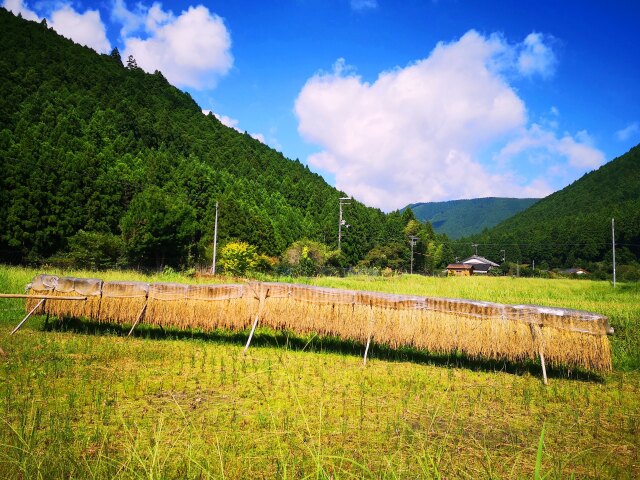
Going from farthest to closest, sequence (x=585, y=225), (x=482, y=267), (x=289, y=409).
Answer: (x=482, y=267) → (x=585, y=225) → (x=289, y=409)

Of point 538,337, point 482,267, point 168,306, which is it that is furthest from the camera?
point 482,267

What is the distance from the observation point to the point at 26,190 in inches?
1168

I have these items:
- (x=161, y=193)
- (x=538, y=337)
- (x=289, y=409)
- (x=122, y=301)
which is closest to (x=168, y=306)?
(x=122, y=301)

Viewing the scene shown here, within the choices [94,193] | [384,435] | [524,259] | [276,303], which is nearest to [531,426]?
[384,435]

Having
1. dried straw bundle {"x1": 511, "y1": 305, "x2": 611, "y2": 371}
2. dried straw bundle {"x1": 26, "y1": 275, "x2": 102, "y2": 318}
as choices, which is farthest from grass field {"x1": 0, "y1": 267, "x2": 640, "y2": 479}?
dried straw bundle {"x1": 26, "y1": 275, "x2": 102, "y2": 318}

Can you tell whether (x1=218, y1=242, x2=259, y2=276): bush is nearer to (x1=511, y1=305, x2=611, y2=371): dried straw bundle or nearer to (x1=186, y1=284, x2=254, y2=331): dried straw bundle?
(x1=186, y1=284, x2=254, y2=331): dried straw bundle

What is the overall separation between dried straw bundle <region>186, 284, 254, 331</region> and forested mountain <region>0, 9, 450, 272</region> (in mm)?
22978

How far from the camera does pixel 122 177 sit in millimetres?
38938

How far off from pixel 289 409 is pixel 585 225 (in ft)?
321

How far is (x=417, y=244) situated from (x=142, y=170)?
48303 mm

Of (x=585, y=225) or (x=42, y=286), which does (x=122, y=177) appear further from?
(x=585, y=225)

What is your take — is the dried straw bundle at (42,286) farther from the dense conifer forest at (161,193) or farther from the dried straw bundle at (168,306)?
the dense conifer forest at (161,193)

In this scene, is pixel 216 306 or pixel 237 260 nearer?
pixel 216 306

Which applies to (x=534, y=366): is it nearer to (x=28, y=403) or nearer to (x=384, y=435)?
(x=384, y=435)
